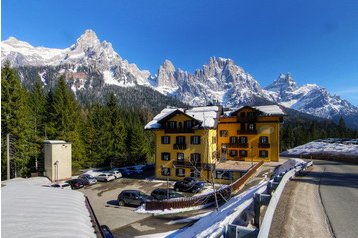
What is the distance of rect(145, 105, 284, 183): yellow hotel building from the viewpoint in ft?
141

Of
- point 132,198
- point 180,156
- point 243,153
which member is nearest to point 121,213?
point 132,198

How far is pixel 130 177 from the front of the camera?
160 ft

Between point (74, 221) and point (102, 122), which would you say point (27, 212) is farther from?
point (102, 122)

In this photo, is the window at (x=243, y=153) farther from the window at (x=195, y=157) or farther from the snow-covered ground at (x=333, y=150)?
the snow-covered ground at (x=333, y=150)

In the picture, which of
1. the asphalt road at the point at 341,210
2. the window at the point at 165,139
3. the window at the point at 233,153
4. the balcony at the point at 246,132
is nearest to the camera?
the asphalt road at the point at 341,210

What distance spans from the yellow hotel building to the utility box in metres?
14.4

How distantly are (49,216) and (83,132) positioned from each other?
169 ft

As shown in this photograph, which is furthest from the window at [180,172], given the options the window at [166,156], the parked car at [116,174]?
the parked car at [116,174]

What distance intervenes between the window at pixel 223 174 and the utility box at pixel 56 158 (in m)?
24.5

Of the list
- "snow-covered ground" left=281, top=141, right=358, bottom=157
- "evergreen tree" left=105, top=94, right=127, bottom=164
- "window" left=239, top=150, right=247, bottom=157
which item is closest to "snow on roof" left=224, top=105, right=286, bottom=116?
"window" left=239, top=150, right=247, bottom=157

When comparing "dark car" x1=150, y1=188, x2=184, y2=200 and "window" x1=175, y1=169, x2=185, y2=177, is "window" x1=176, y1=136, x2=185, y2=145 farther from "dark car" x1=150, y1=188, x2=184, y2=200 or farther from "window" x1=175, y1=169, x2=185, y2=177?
"dark car" x1=150, y1=188, x2=184, y2=200

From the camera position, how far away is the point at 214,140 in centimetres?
4744

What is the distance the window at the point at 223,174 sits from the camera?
135 ft

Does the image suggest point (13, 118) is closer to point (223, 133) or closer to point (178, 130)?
point (178, 130)
